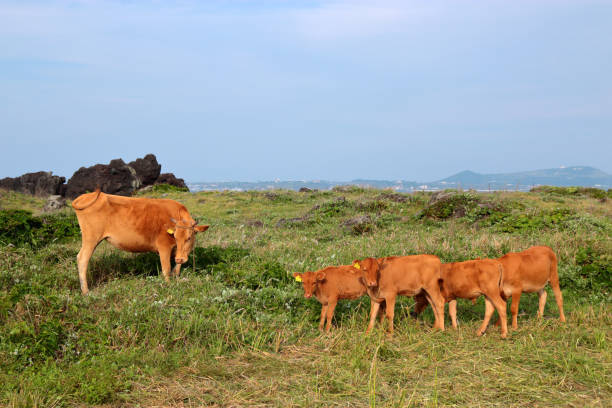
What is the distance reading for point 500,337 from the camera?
680cm

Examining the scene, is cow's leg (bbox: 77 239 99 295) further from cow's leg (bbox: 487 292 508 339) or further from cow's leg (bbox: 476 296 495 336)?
cow's leg (bbox: 487 292 508 339)

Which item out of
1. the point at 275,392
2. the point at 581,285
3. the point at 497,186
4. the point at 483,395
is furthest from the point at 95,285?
the point at 497,186

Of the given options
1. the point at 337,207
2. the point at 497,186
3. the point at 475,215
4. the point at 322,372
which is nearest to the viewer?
the point at 322,372

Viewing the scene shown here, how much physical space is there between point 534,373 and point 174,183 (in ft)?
143

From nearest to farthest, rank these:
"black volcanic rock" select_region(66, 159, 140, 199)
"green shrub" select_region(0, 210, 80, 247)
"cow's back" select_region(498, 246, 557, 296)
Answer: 1. "cow's back" select_region(498, 246, 557, 296)
2. "green shrub" select_region(0, 210, 80, 247)
3. "black volcanic rock" select_region(66, 159, 140, 199)

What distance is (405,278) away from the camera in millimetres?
6965

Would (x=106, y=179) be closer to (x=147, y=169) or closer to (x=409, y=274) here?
(x=147, y=169)

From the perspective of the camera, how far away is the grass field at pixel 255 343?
516cm

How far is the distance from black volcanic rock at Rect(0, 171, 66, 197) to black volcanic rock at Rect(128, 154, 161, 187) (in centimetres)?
679

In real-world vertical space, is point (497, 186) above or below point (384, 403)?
above

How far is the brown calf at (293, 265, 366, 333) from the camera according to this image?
726 cm

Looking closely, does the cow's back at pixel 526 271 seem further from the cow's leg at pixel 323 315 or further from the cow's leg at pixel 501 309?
the cow's leg at pixel 323 315

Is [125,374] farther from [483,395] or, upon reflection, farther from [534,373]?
[534,373]

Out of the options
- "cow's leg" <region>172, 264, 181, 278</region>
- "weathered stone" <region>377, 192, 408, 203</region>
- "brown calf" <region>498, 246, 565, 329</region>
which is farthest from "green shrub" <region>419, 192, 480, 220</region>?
"cow's leg" <region>172, 264, 181, 278</region>
